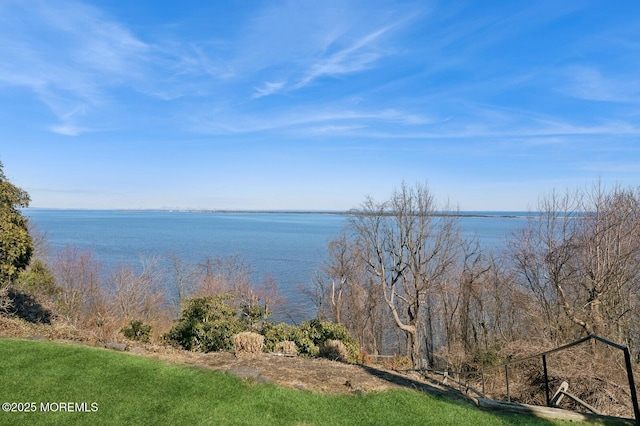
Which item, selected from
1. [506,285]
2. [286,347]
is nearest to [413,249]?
[506,285]

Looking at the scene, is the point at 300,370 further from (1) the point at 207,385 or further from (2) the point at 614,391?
A: (2) the point at 614,391

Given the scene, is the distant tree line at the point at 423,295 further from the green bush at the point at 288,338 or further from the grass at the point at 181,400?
the grass at the point at 181,400

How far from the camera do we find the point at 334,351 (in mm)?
Result: 13305

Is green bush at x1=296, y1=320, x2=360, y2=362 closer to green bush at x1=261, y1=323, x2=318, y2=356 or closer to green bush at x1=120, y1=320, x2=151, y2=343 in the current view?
green bush at x1=261, y1=323, x2=318, y2=356

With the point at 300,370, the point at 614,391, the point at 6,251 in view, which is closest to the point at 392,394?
the point at 300,370

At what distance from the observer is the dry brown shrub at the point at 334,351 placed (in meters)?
13.2

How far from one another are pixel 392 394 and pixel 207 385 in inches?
139

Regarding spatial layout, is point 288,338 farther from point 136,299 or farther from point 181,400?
point 136,299

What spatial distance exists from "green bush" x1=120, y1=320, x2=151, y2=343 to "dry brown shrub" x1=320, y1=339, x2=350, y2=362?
5888 mm

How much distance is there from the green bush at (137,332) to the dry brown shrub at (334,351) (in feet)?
19.3

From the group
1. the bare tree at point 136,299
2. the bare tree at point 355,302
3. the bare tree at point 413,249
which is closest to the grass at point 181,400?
the bare tree at point 413,249

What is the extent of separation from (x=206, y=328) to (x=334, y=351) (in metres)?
4.45

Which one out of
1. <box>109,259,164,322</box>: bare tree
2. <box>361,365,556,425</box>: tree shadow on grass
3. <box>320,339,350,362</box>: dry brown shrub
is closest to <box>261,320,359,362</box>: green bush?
<box>320,339,350,362</box>: dry brown shrub

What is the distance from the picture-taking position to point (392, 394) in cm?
729
